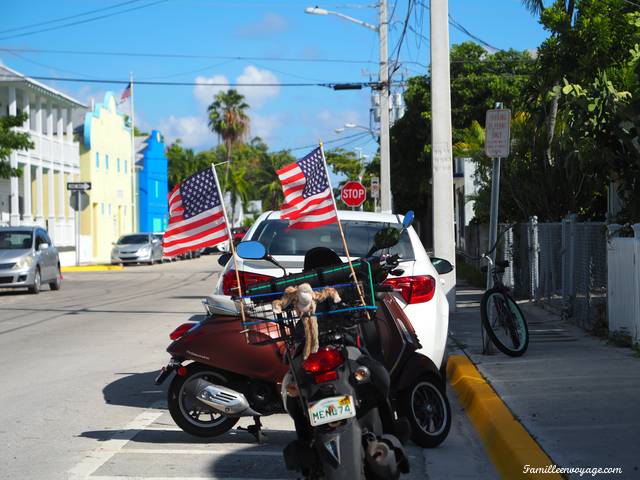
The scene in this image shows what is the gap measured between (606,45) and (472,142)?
18.1 m

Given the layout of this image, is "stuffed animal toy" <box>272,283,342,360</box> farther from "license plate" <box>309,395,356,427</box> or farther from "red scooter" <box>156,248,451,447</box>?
"red scooter" <box>156,248,451,447</box>

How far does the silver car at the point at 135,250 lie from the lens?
45.8 m

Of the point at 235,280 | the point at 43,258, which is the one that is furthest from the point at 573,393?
the point at 43,258

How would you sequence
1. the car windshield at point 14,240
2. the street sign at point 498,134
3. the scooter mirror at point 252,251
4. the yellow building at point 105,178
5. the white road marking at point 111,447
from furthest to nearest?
the yellow building at point 105,178 → the car windshield at point 14,240 → the street sign at point 498,134 → the white road marking at point 111,447 → the scooter mirror at point 252,251

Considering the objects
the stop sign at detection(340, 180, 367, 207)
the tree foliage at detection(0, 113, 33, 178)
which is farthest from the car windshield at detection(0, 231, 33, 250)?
the stop sign at detection(340, 180, 367, 207)

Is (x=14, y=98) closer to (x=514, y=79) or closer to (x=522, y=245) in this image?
(x=514, y=79)

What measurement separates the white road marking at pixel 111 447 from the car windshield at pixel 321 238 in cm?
178

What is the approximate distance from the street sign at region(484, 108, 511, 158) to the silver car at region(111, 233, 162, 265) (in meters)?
36.0

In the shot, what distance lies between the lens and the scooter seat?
23.0 feet

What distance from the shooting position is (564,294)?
14.2 metres

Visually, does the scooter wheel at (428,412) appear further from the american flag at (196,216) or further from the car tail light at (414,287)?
the american flag at (196,216)

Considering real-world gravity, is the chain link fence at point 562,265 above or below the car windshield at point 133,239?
below

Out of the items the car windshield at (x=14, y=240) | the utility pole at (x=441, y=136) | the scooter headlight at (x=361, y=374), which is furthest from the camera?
the car windshield at (x=14, y=240)

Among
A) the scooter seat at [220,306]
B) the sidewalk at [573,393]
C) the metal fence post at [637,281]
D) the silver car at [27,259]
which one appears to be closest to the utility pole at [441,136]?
the sidewalk at [573,393]
